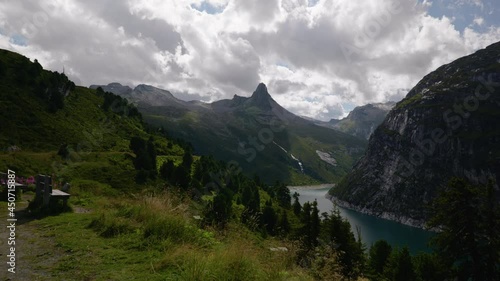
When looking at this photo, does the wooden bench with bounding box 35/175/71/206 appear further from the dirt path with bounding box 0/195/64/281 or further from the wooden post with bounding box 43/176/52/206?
the dirt path with bounding box 0/195/64/281

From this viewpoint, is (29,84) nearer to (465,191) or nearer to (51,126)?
(51,126)

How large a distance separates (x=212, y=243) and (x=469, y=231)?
3765cm

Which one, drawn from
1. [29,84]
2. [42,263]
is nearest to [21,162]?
[42,263]

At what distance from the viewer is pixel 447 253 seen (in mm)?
38250

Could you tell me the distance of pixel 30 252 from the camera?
10648 mm

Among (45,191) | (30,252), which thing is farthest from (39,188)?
(30,252)

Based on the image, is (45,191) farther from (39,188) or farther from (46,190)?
(39,188)

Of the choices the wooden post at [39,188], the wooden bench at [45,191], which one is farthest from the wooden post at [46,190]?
the wooden post at [39,188]

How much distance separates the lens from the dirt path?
8.70m

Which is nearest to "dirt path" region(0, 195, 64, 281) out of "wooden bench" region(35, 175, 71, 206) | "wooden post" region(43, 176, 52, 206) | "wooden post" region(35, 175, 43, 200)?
"wooden post" region(43, 176, 52, 206)

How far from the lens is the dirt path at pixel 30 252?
8695 mm

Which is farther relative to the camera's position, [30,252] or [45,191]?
[45,191]

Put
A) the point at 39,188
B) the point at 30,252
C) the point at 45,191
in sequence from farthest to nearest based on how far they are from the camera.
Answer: the point at 39,188
the point at 45,191
the point at 30,252

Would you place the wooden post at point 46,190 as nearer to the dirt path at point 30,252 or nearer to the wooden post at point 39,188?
the wooden post at point 39,188
